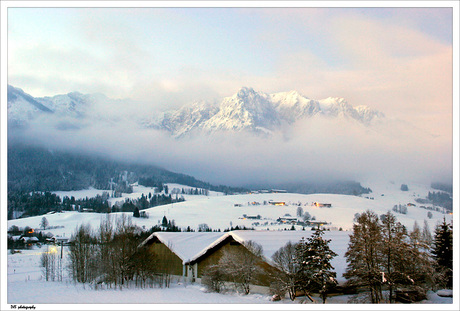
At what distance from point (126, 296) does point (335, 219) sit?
166 m

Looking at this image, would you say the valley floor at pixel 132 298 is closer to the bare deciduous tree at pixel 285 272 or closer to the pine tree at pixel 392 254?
the bare deciduous tree at pixel 285 272

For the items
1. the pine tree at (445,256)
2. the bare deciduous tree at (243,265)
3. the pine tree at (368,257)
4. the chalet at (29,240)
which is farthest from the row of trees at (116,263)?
the chalet at (29,240)

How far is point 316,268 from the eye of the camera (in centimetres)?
3116

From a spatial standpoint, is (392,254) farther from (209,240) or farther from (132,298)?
(209,240)

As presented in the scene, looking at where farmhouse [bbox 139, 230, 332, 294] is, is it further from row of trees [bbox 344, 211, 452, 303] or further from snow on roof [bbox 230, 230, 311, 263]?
row of trees [bbox 344, 211, 452, 303]

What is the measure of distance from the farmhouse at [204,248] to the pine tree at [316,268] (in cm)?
348

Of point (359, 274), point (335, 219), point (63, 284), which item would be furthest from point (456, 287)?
point (335, 219)

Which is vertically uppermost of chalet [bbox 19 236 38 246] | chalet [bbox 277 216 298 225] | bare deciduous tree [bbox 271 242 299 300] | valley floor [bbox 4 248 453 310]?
bare deciduous tree [bbox 271 242 299 300]

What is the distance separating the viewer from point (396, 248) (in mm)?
29219

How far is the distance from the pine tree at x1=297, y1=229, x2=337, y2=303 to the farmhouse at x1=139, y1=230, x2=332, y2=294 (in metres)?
3.48

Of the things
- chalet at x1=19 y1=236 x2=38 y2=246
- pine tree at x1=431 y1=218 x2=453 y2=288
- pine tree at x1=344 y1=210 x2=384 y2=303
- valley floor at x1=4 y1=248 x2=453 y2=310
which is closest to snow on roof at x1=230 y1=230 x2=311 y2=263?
valley floor at x1=4 y1=248 x2=453 y2=310

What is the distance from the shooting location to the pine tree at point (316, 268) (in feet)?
101

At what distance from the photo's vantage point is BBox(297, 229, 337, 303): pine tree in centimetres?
3080

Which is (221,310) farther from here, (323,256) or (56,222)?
(56,222)
